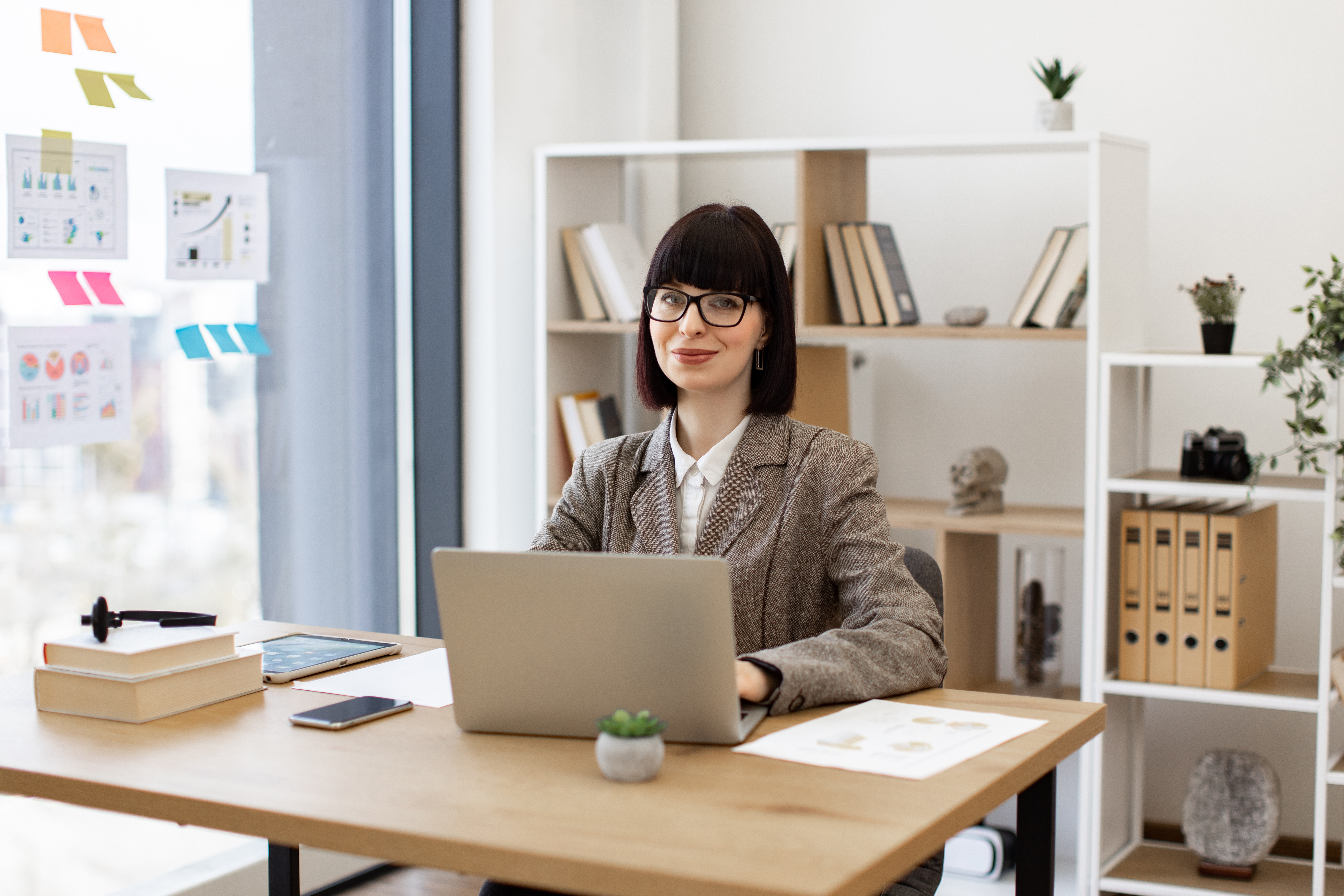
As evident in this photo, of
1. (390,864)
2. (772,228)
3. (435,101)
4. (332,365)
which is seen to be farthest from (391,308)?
(390,864)

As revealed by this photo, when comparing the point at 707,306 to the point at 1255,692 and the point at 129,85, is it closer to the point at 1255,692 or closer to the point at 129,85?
the point at 129,85

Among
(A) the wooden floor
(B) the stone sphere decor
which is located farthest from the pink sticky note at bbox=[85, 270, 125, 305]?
(B) the stone sphere decor

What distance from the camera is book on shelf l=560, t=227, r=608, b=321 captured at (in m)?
3.31

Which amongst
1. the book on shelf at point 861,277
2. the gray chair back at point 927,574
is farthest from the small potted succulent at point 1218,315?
the gray chair back at point 927,574

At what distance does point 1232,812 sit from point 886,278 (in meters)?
1.35

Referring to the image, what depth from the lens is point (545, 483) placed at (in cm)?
329

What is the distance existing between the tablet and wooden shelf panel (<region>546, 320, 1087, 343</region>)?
3.67 ft

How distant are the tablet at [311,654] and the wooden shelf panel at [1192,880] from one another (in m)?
1.78

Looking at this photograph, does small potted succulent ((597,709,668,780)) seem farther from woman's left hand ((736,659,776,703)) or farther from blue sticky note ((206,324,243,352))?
blue sticky note ((206,324,243,352))

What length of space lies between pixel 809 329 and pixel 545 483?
749 mm

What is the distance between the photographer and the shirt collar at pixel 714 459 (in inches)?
71.4

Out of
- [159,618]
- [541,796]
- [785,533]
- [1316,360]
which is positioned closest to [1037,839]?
[785,533]

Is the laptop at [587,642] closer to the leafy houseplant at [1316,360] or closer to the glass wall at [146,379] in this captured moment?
the glass wall at [146,379]

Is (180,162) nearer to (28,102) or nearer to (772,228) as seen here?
(28,102)
